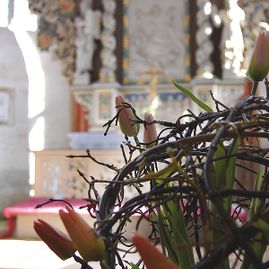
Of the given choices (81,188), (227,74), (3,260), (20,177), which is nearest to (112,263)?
(3,260)

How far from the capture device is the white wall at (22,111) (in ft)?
20.1

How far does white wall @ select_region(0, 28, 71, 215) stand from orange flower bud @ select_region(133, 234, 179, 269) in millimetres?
5913

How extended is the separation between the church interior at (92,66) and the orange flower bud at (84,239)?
508cm

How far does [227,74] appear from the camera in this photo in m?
5.60

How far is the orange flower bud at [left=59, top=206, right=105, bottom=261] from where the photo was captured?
342 mm

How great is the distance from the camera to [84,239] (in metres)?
0.34

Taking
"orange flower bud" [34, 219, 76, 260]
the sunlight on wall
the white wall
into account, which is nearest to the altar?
the white wall

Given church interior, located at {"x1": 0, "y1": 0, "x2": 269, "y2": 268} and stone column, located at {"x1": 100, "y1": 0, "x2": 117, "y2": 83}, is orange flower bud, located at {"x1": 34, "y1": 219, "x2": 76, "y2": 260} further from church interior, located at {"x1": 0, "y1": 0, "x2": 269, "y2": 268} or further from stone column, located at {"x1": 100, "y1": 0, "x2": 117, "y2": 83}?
stone column, located at {"x1": 100, "y1": 0, "x2": 117, "y2": 83}

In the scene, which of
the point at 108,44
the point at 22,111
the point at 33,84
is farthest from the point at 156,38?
the point at 22,111

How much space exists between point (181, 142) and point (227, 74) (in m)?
5.33

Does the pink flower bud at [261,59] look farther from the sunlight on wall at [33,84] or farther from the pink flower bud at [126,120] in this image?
the sunlight on wall at [33,84]

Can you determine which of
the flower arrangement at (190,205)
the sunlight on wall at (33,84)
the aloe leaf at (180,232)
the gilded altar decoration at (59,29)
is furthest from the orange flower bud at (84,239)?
the sunlight on wall at (33,84)

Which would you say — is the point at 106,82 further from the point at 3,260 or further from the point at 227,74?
the point at 3,260

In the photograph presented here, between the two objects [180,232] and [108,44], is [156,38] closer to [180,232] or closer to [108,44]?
[108,44]
